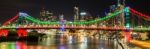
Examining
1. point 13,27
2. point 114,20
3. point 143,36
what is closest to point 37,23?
point 13,27

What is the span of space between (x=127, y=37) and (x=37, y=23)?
83.5ft

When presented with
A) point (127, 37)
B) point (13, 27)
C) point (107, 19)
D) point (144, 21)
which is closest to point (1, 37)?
point (13, 27)

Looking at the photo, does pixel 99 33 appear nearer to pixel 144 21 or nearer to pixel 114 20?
pixel 114 20

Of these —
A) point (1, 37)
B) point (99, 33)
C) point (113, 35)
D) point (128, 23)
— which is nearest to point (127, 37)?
point (128, 23)

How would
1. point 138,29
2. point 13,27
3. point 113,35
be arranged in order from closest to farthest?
point 138,29 → point 13,27 → point 113,35

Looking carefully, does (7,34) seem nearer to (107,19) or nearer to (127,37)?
(107,19)

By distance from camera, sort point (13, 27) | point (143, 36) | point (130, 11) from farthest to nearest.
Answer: point (13, 27) → point (143, 36) → point (130, 11)

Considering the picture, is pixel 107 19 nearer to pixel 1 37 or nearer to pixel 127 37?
pixel 127 37

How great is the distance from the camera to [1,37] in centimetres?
10219

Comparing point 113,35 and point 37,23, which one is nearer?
point 37,23

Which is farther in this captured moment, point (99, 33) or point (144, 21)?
point (99, 33)

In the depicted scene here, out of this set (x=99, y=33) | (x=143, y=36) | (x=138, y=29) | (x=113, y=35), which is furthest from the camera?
(x=99, y=33)

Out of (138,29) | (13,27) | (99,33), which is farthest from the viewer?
(99,33)

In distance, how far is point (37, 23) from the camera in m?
102
